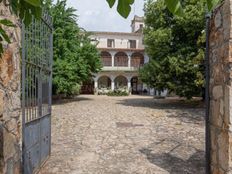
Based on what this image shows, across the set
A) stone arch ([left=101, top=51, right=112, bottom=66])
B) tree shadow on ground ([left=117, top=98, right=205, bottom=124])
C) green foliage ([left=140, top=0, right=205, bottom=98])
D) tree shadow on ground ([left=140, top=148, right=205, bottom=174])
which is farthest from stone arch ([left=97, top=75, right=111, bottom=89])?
tree shadow on ground ([left=140, top=148, right=205, bottom=174])

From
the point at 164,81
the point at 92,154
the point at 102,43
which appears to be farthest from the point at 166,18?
the point at 102,43

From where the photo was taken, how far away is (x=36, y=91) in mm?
5852

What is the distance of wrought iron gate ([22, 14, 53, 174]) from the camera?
16.3 feet

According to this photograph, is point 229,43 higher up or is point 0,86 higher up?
point 229,43

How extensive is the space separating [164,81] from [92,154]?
37.5 feet

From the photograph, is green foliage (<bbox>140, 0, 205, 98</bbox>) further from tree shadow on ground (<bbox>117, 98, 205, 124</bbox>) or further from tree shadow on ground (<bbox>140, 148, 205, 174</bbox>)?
tree shadow on ground (<bbox>140, 148, 205, 174</bbox>)

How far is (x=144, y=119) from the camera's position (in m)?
13.2

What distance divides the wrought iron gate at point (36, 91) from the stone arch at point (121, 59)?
117 ft

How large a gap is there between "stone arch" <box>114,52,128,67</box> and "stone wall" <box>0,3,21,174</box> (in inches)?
1495

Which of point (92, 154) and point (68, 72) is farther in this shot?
point (68, 72)

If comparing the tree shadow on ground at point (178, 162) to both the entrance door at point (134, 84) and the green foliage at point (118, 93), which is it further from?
the entrance door at point (134, 84)

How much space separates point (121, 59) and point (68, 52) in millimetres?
22673

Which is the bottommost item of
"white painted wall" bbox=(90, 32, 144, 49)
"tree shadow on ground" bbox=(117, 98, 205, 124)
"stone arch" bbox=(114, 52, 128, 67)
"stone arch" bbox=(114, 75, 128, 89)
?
"tree shadow on ground" bbox=(117, 98, 205, 124)

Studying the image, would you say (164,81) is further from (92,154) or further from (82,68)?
(92,154)
